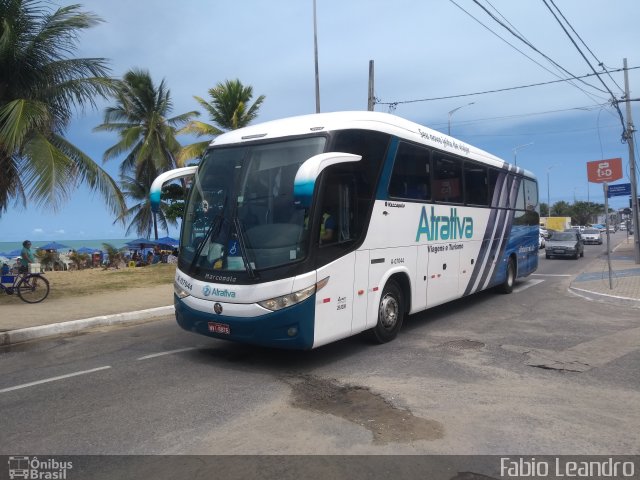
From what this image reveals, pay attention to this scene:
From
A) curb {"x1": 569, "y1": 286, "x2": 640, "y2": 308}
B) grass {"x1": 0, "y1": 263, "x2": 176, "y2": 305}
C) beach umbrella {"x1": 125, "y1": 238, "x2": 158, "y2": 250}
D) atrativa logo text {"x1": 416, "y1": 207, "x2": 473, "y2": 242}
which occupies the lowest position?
curb {"x1": 569, "y1": 286, "x2": 640, "y2": 308}

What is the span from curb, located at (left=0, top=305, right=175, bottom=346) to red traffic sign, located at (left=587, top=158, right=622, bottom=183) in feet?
37.5

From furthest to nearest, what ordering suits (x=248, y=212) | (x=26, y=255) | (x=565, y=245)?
(x=565, y=245) → (x=26, y=255) → (x=248, y=212)

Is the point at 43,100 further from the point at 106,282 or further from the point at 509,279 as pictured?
the point at 509,279

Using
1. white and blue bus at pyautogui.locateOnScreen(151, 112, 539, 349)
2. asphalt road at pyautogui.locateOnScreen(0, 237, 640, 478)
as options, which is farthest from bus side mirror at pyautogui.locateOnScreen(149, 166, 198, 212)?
asphalt road at pyautogui.locateOnScreen(0, 237, 640, 478)

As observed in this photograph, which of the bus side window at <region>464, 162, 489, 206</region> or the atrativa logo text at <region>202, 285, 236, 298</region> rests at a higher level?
the bus side window at <region>464, 162, 489, 206</region>

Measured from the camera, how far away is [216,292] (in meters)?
6.28

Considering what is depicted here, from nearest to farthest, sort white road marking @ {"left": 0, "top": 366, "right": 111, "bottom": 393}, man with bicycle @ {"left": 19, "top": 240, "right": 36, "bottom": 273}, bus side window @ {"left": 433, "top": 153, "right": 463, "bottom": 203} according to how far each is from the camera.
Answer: white road marking @ {"left": 0, "top": 366, "right": 111, "bottom": 393} < bus side window @ {"left": 433, "top": 153, "right": 463, "bottom": 203} < man with bicycle @ {"left": 19, "top": 240, "right": 36, "bottom": 273}

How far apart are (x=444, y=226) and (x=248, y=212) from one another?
442 centimetres

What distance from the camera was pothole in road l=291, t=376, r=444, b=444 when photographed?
4.39m

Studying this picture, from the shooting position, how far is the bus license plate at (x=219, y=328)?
6242mm

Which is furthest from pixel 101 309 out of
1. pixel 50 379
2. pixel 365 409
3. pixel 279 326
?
pixel 365 409

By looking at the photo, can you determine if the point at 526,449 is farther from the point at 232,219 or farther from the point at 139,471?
the point at 232,219

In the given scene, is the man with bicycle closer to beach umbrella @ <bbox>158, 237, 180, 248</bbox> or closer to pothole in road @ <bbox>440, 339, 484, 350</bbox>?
pothole in road @ <bbox>440, 339, 484, 350</bbox>

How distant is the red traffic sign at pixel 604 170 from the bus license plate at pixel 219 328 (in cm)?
1138
